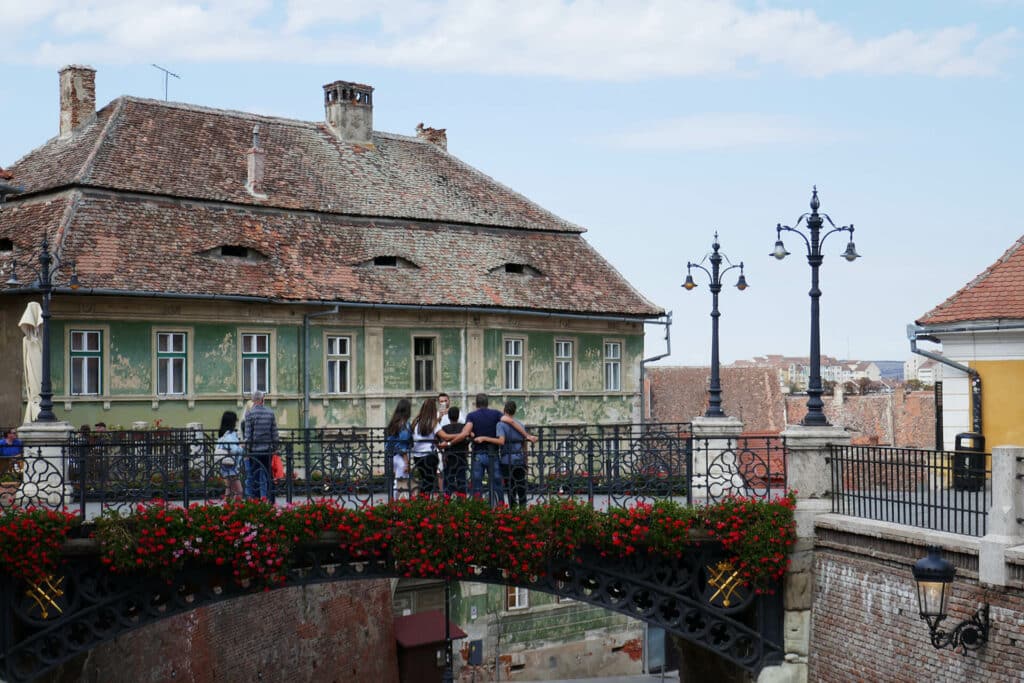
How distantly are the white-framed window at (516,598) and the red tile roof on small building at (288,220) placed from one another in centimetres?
769

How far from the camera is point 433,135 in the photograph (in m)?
40.3

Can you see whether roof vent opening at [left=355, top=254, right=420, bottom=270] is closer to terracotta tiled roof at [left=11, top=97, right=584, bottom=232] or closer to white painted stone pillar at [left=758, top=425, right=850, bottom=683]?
terracotta tiled roof at [left=11, top=97, right=584, bottom=232]

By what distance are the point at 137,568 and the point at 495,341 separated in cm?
1893

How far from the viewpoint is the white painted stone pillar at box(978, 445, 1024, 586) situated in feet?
44.6

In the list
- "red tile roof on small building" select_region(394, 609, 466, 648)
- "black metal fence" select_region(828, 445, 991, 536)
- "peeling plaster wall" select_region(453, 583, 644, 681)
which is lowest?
"peeling plaster wall" select_region(453, 583, 644, 681)

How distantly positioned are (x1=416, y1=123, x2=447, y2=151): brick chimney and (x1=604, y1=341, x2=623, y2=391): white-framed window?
8.39 metres

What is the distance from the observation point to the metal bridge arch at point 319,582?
52.8ft

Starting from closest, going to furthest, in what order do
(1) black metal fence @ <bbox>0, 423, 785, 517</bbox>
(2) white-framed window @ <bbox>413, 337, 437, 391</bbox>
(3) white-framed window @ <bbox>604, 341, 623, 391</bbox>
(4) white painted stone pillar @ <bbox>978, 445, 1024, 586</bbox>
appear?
(4) white painted stone pillar @ <bbox>978, 445, 1024, 586</bbox>, (1) black metal fence @ <bbox>0, 423, 785, 517</bbox>, (2) white-framed window @ <bbox>413, 337, 437, 391</bbox>, (3) white-framed window @ <bbox>604, 341, 623, 391</bbox>

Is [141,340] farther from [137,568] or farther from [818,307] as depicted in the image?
[818,307]

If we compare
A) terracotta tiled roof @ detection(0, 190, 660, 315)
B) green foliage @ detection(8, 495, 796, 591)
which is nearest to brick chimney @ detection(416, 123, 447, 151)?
terracotta tiled roof @ detection(0, 190, 660, 315)

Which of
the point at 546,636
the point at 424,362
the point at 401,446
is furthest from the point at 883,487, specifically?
the point at 546,636

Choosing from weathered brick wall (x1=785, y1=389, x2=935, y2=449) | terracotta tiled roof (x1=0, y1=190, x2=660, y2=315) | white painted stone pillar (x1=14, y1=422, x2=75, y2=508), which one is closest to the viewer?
white painted stone pillar (x1=14, y1=422, x2=75, y2=508)

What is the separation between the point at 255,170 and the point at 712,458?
17.9 m

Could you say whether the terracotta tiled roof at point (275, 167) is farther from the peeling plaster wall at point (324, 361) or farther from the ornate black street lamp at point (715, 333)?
the ornate black street lamp at point (715, 333)
